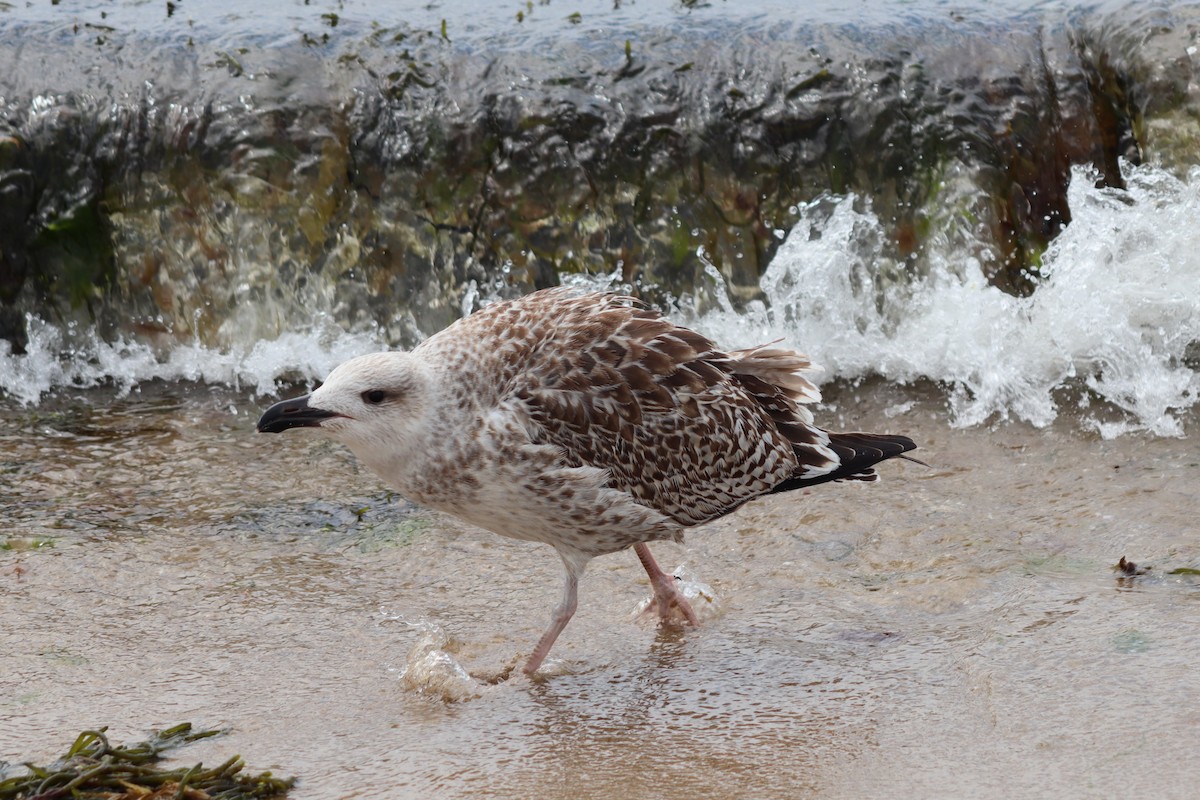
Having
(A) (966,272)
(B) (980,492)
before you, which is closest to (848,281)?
(A) (966,272)

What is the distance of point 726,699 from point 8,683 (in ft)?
7.29

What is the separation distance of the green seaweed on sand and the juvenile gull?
3.55 feet

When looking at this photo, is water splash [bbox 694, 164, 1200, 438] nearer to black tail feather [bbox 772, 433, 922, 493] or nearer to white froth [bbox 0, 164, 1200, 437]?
white froth [bbox 0, 164, 1200, 437]

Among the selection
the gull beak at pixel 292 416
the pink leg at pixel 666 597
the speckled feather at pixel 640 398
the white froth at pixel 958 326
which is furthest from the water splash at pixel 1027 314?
the gull beak at pixel 292 416

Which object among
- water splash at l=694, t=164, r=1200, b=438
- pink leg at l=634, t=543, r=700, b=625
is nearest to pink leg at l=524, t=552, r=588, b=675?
pink leg at l=634, t=543, r=700, b=625

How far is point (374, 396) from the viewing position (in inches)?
175

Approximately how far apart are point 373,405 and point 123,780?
1399 millimetres

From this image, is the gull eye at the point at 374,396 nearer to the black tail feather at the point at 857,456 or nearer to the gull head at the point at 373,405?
the gull head at the point at 373,405

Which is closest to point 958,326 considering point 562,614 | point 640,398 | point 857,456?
point 857,456

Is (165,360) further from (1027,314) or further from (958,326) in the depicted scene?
(1027,314)

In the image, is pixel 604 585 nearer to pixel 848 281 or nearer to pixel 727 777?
pixel 727 777

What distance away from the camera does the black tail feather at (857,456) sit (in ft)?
16.5

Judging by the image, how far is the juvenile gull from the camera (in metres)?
4.46

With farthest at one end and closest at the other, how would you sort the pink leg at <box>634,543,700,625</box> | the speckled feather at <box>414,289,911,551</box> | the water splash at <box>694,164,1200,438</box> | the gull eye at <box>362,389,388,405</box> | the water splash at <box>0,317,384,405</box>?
the water splash at <box>0,317,384,405</box>
the water splash at <box>694,164,1200,438</box>
the pink leg at <box>634,543,700,625</box>
the speckled feather at <box>414,289,911,551</box>
the gull eye at <box>362,389,388,405</box>
